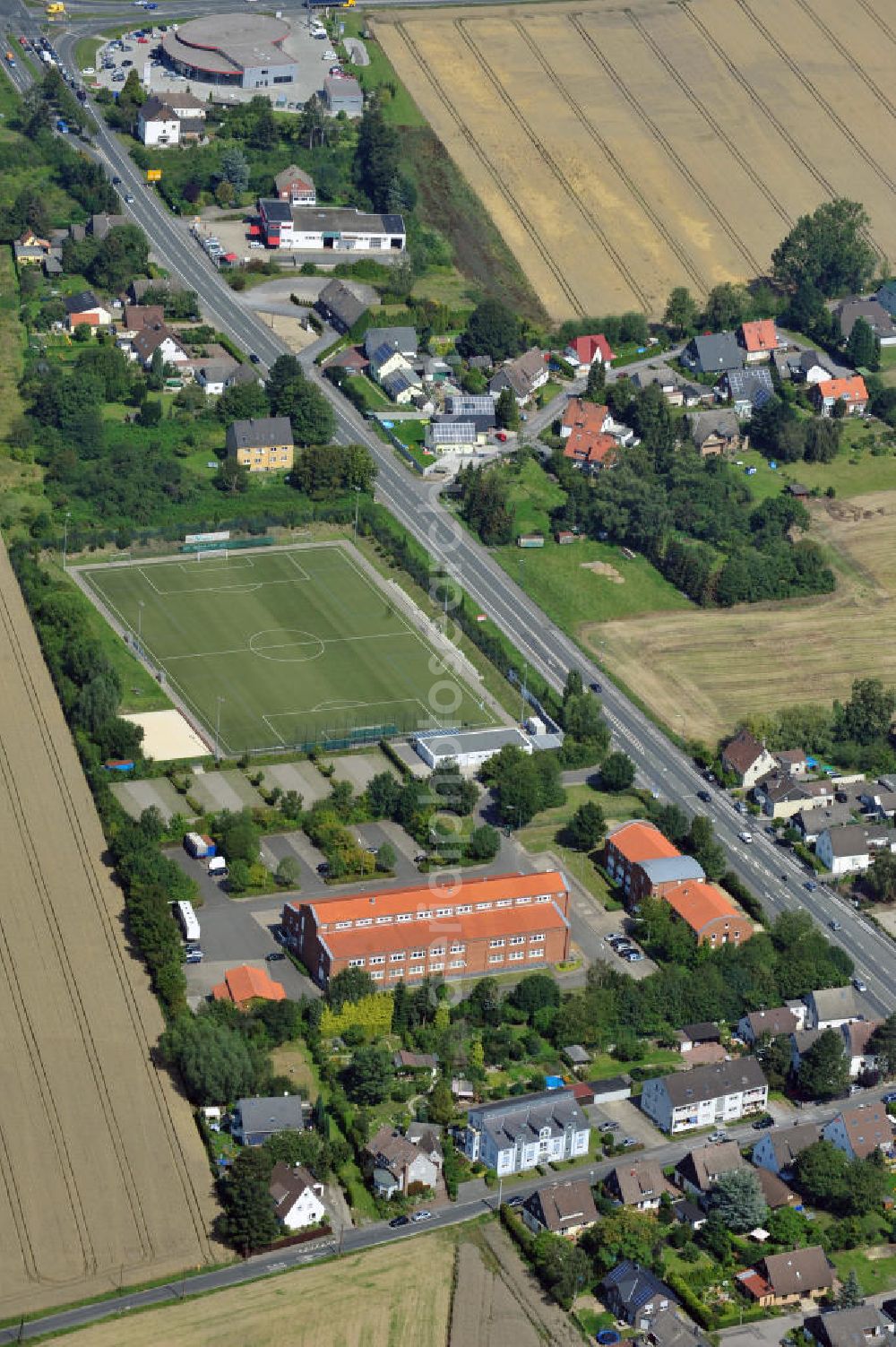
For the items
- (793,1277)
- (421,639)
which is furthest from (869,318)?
(793,1277)

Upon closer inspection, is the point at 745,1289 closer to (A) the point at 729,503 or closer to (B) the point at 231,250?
(A) the point at 729,503

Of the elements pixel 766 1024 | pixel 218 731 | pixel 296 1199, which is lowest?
pixel 218 731

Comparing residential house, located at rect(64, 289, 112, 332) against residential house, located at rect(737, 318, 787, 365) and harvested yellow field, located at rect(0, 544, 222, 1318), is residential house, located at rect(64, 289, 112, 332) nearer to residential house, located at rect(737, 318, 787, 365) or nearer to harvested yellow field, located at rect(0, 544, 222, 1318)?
residential house, located at rect(737, 318, 787, 365)

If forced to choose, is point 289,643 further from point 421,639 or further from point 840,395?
point 840,395

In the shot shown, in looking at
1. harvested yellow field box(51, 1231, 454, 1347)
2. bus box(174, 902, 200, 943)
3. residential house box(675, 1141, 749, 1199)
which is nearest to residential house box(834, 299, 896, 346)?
bus box(174, 902, 200, 943)

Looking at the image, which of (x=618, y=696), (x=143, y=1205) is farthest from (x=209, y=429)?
(x=143, y=1205)

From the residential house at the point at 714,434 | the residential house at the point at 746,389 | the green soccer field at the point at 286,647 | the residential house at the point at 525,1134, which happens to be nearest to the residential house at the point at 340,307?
the residential house at the point at 714,434
